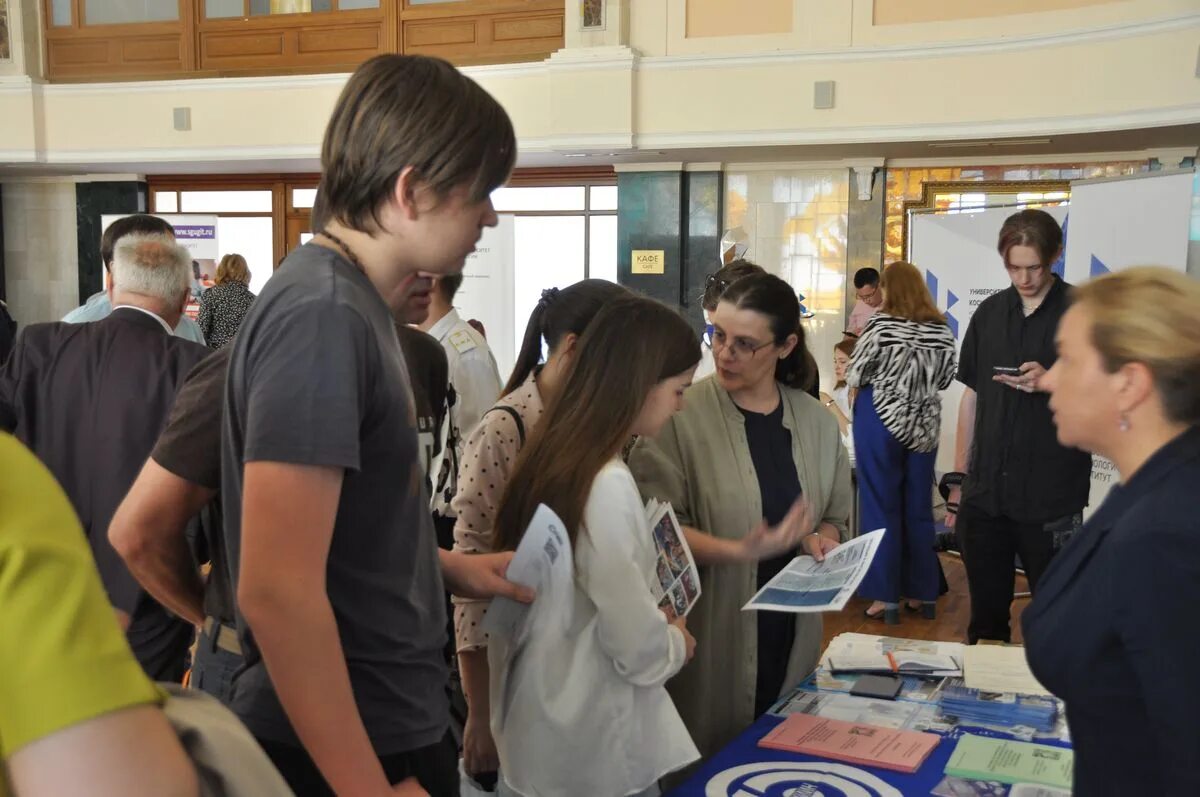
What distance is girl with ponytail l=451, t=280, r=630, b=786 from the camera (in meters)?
2.04

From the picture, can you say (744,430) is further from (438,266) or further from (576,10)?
(576,10)

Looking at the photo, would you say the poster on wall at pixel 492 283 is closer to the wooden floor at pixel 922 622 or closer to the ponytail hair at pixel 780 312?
the wooden floor at pixel 922 622

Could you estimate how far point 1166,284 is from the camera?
146 centimetres

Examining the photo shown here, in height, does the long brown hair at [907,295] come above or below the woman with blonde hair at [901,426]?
above

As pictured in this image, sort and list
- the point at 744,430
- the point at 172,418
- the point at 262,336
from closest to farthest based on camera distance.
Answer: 1. the point at 262,336
2. the point at 172,418
3. the point at 744,430

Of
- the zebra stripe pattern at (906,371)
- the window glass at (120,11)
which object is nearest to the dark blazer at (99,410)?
the zebra stripe pattern at (906,371)

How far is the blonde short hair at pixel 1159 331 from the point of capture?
142cm

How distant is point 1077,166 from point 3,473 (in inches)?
381

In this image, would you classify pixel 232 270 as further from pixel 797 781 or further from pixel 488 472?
pixel 797 781

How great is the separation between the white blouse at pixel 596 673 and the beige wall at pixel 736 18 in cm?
804

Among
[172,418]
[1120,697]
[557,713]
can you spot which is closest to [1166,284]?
[1120,697]

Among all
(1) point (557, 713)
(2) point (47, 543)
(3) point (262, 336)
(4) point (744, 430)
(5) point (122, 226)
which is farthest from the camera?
(5) point (122, 226)

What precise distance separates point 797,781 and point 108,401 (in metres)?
1.88

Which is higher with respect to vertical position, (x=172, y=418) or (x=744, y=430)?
(x=172, y=418)
